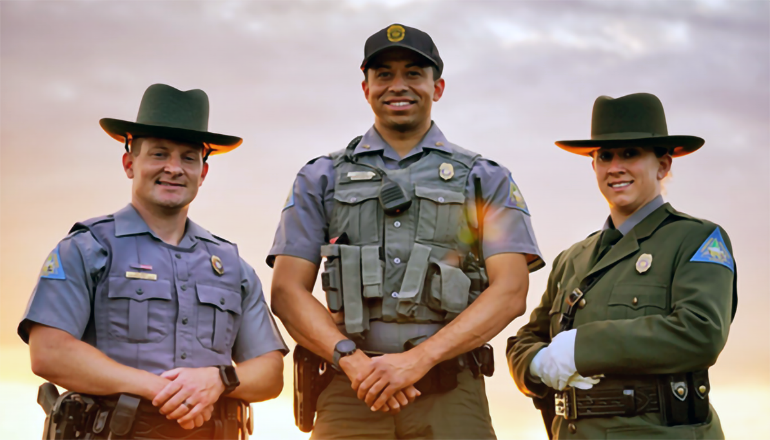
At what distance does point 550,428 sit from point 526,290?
1.03 metres

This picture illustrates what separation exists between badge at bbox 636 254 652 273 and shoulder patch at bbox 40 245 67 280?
3.32 metres

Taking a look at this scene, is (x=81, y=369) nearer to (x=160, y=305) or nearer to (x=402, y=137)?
(x=160, y=305)

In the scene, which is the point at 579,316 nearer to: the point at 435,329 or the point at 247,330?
the point at 435,329

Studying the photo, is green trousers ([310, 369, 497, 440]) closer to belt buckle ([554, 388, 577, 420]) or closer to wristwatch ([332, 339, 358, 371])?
wristwatch ([332, 339, 358, 371])

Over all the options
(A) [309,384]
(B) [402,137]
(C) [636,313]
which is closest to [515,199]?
(B) [402,137]

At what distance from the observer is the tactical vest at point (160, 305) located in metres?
4.98

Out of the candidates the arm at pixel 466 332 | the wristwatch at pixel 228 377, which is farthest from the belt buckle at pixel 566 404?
the wristwatch at pixel 228 377

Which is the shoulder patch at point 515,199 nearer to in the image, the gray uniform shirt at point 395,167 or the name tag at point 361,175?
the gray uniform shirt at point 395,167

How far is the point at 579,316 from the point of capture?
5520 millimetres

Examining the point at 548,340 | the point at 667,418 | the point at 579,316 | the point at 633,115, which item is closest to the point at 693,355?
the point at 667,418

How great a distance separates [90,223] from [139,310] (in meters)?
0.63

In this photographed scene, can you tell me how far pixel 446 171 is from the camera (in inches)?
224

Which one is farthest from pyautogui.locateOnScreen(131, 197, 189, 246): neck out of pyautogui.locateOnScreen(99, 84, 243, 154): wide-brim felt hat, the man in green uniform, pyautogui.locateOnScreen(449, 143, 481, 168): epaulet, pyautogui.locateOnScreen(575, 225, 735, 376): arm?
pyautogui.locateOnScreen(575, 225, 735, 376): arm

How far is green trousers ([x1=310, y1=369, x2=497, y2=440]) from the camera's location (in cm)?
527
